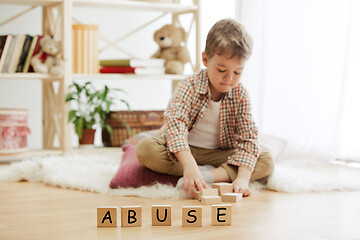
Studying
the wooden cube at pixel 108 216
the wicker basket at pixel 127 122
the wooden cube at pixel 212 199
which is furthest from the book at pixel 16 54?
the wooden cube at pixel 108 216

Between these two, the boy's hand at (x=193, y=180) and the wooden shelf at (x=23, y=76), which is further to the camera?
the wooden shelf at (x=23, y=76)

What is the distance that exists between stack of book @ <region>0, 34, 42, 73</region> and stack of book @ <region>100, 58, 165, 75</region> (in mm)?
371

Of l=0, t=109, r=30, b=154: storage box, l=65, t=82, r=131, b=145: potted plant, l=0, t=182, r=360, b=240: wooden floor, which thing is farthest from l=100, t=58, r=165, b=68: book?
l=0, t=182, r=360, b=240: wooden floor

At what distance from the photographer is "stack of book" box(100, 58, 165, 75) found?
2.79 metres

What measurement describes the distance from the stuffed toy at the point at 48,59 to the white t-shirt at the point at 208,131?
1002mm

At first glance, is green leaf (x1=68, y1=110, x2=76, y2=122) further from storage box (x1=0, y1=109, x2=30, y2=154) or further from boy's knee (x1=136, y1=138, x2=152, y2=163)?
boy's knee (x1=136, y1=138, x2=152, y2=163)

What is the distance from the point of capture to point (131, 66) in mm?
2795

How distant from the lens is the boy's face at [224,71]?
1.60 metres

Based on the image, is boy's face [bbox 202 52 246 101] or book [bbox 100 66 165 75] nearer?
boy's face [bbox 202 52 246 101]

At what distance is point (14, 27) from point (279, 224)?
2.27 m

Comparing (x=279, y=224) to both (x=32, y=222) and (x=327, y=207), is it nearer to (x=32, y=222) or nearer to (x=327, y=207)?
(x=327, y=207)

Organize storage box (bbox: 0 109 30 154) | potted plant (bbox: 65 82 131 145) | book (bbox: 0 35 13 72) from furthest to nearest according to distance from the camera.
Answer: potted plant (bbox: 65 82 131 145)
book (bbox: 0 35 13 72)
storage box (bbox: 0 109 30 154)

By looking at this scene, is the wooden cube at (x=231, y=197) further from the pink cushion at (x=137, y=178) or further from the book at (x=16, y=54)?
the book at (x=16, y=54)

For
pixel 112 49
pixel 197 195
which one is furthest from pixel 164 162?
pixel 112 49
